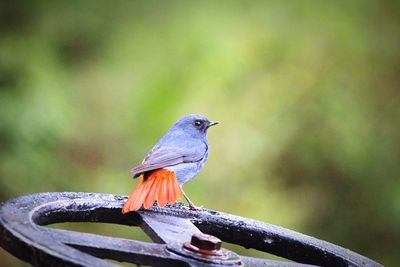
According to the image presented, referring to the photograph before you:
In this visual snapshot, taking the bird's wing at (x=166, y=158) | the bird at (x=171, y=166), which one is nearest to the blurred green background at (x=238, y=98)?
the bird at (x=171, y=166)

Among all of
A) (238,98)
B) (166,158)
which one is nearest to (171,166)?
(166,158)

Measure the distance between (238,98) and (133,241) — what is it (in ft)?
17.5

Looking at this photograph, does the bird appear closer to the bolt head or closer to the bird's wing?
the bird's wing

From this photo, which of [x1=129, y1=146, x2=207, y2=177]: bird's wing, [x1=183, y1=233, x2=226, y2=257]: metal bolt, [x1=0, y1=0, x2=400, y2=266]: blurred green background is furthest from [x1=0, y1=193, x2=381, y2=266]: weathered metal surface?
[x1=0, y1=0, x2=400, y2=266]: blurred green background

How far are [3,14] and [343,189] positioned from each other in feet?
13.8

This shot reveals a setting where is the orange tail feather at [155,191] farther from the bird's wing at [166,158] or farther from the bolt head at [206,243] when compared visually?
the bolt head at [206,243]

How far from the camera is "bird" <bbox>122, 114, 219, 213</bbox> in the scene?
2.94m

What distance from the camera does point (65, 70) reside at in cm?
741

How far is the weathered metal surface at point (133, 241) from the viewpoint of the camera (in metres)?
1.94

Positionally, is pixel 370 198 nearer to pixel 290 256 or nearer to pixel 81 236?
pixel 290 256

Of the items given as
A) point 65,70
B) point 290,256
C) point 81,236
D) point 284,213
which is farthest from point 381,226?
point 81,236

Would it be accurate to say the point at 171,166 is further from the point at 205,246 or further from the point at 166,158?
the point at 205,246

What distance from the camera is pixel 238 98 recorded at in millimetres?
7477

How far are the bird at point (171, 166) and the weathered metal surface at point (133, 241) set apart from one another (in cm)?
6
